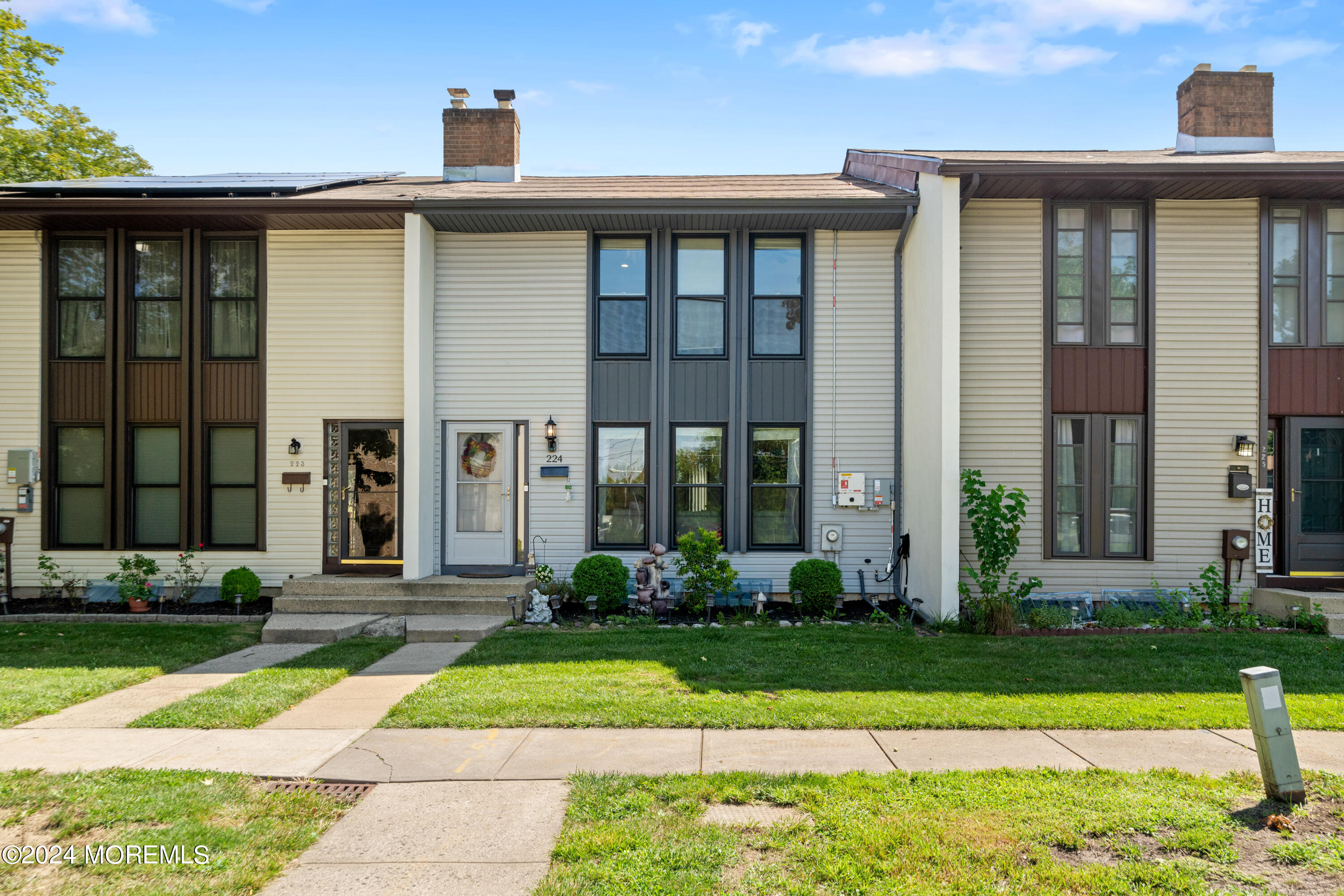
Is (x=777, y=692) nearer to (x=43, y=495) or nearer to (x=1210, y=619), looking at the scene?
(x=1210, y=619)

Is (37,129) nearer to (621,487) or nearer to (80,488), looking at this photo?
(80,488)

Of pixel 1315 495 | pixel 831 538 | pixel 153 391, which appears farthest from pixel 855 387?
pixel 153 391

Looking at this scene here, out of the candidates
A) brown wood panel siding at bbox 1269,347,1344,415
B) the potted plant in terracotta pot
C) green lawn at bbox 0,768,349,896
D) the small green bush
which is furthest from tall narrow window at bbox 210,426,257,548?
brown wood panel siding at bbox 1269,347,1344,415

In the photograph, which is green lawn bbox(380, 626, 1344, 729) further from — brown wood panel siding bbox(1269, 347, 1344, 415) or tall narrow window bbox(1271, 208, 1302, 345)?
tall narrow window bbox(1271, 208, 1302, 345)

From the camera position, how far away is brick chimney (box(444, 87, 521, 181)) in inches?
442

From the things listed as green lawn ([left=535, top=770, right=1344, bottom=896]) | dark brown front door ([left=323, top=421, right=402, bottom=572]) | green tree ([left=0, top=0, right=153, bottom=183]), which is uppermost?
green tree ([left=0, top=0, right=153, bottom=183])

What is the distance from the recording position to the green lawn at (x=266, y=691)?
5.38 meters

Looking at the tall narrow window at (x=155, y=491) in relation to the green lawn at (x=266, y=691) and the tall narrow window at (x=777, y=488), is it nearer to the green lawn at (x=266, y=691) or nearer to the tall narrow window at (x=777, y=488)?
the green lawn at (x=266, y=691)

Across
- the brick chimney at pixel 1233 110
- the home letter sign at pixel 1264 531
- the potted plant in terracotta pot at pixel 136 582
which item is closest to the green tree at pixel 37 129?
the potted plant in terracotta pot at pixel 136 582

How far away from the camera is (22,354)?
990 centimetres

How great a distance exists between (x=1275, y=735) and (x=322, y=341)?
402 inches

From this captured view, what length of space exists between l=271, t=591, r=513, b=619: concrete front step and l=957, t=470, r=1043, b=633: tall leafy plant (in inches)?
207

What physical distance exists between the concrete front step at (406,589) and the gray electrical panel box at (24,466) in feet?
12.4

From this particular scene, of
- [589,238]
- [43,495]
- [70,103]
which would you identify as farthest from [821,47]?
[70,103]
